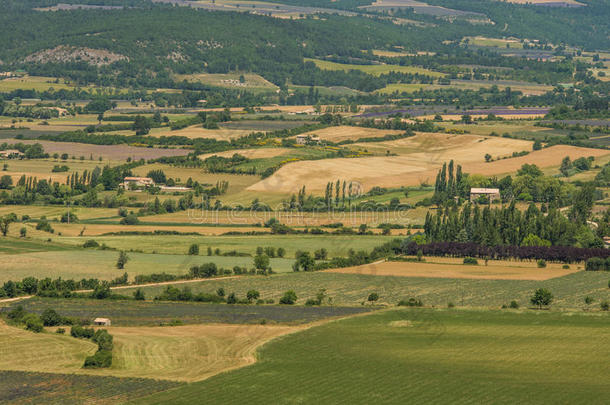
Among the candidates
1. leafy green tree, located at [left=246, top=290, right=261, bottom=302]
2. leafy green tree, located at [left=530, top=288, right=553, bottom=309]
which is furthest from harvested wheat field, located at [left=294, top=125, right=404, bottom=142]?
leafy green tree, located at [left=530, top=288, right=553, bottom=309]

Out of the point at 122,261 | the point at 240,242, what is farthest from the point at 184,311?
the point at 240,242

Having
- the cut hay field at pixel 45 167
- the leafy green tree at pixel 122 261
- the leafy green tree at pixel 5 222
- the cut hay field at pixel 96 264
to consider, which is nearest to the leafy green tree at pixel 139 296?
the cut hay field at pixel 96 264

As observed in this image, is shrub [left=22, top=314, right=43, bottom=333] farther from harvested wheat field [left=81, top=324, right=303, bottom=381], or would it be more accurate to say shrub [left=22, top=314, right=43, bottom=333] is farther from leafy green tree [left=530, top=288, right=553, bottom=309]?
leafy green tree [left=530, top=288, right=553, bottom=309]

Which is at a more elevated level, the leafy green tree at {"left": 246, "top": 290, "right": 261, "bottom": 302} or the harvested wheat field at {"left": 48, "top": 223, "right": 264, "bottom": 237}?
the harvested wheat field at {"left": 48, "top": 223, "right": 264, "bottom": 237}

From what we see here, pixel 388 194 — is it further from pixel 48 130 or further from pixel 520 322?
pixel 48 130

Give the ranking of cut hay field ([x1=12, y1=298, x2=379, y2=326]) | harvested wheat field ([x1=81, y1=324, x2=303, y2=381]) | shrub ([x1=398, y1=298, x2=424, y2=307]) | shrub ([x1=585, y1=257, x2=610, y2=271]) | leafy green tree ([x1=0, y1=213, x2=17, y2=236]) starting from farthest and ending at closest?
leafy green tree ([x1=0, y1=213, x2=17, y2=236]) < shrub ([x1=585, y1=257, x2=610, y2=271]) < shrub ([x1=398, y1=298, x2=424, y2=307]) < cut hay field ([x1=12, y1=298, x2=379, y2=326]) < harvested wheat field ([x1=81, y1=324, x2=303, y2=381])

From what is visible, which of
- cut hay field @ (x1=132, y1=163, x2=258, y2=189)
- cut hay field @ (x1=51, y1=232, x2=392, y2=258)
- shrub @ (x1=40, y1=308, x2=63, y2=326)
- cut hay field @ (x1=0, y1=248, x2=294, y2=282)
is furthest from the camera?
cut hay field @ (x1=132, y1=163, x2=258, y2=189)

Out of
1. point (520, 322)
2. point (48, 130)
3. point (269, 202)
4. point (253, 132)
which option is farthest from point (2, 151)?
point (520, 322)
